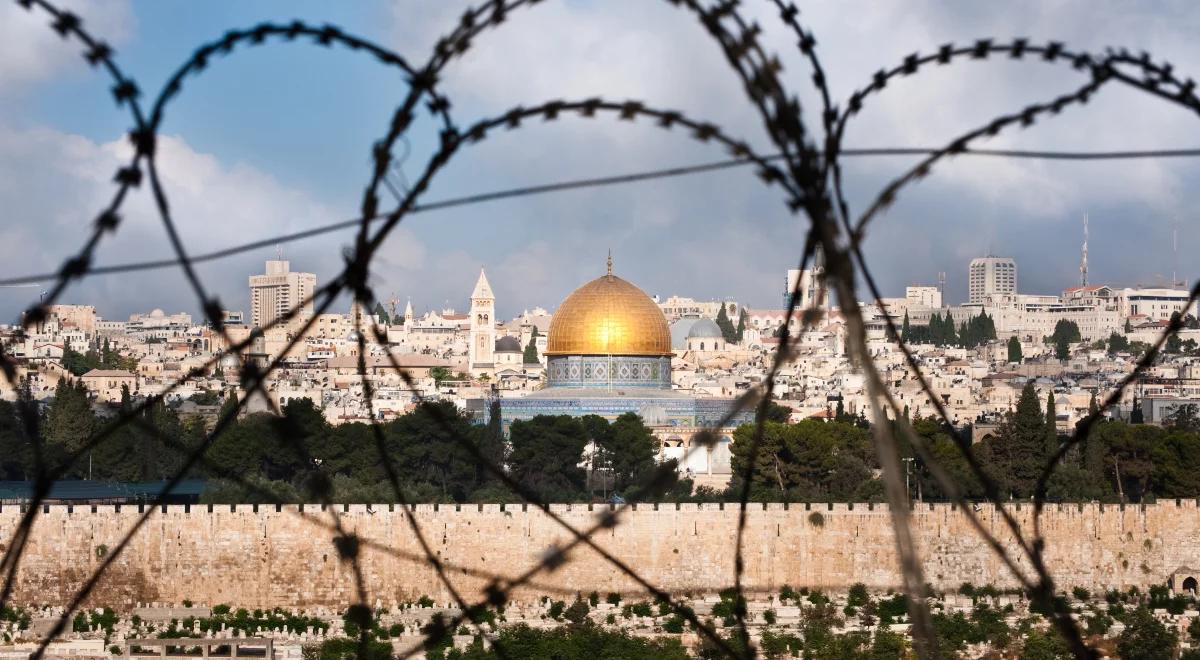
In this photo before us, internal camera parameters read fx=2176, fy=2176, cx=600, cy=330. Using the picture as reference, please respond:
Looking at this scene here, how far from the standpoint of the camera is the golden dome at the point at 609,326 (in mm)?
50344

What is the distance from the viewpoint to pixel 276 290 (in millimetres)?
162250

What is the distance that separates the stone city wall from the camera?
24375 mm

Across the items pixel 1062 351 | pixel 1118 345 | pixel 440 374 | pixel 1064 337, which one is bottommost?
pixel 440 374

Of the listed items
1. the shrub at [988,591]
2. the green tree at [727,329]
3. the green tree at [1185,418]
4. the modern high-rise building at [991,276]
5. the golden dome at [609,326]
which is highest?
the modern high-rise building at [991,276]

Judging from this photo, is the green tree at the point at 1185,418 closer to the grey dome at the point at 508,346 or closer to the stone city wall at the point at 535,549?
the stone city wall at the point at 535,549

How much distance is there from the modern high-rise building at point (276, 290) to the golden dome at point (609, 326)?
103983 millimetres

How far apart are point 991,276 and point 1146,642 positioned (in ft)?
560

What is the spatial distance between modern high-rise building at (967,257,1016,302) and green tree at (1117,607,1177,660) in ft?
550

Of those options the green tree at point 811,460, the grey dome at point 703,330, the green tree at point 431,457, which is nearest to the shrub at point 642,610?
the green tree at point 811,460

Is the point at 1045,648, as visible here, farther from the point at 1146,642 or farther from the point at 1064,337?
the point at 1064,337

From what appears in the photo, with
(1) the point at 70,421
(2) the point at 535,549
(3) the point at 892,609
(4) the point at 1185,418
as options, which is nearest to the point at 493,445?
(1) the point at 70,421

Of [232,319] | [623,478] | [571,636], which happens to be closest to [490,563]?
[571,636]

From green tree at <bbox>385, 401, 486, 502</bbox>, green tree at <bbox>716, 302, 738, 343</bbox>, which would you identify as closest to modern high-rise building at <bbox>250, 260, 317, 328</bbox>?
green tree at <bbox>716, 302, 738, 343</bbox>

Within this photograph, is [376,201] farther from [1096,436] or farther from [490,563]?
[1096,436]
